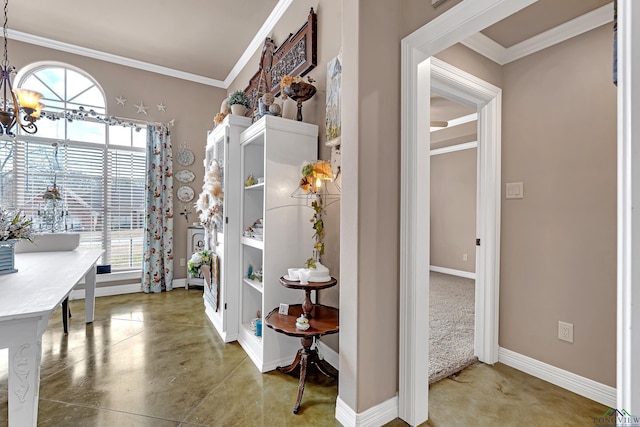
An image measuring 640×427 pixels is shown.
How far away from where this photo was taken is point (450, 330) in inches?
112

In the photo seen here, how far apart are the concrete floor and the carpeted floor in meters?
0.10

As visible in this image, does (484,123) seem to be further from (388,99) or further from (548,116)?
(388,99)

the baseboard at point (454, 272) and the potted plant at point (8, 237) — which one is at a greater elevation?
the potted plant at point (8, 237)

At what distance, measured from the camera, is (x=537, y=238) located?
215 cm

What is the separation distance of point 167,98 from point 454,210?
527cm

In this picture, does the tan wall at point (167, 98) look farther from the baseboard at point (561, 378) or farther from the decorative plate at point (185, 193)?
the baseboard at point (561, 378)

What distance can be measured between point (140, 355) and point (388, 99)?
2.63 meters

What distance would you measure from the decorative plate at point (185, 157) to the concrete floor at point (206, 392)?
8.55 ft

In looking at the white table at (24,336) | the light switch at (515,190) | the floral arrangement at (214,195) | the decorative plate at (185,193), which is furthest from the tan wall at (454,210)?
the white table at (24,336)

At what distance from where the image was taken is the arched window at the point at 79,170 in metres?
3.61

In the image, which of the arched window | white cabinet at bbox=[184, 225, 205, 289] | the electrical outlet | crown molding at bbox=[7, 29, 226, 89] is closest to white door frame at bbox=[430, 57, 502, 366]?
the electrical outlet

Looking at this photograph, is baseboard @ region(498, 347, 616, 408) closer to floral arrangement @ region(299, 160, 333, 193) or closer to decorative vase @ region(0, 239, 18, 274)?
floral arrangement @ region(299, 160, 333, 193)

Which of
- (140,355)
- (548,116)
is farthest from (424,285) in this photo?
(140,355)

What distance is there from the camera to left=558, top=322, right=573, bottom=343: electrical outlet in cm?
199
